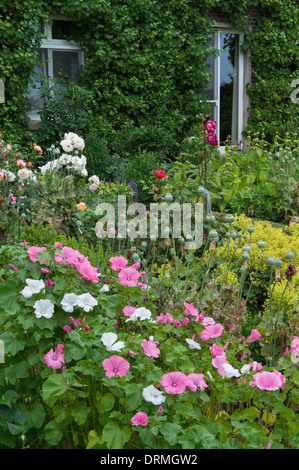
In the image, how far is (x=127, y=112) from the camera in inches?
303

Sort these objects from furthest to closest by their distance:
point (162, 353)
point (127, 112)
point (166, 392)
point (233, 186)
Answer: point (127, 112) < point (233, 186) < point (162, 353) < point (166, 392)

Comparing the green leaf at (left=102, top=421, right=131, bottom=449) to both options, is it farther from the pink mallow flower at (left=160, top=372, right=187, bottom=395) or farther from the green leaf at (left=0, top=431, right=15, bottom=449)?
the green leaf at (left=0, top=431, right=15, bottom=449)

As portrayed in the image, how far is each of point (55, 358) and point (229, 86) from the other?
8833mm

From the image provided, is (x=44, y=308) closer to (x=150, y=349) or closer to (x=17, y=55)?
(x=150, y=349)

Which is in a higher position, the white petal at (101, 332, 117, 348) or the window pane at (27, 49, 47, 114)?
the window pane at (27, 49, 47, 114)

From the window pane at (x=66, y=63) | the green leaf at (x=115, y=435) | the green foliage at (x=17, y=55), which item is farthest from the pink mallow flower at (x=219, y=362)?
the window pane at (x=66, y=63)

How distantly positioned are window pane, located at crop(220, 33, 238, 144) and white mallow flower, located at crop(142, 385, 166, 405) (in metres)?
8.61

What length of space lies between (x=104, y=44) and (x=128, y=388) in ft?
22.2

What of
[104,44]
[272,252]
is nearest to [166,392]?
[272,252]

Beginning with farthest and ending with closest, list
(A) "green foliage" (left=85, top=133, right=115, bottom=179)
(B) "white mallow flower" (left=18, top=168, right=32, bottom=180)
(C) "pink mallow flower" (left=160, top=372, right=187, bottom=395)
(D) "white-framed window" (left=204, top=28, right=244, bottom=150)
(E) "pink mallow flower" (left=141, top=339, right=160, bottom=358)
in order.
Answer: (D) "white-framed window" (left=204, top=28, right=244, bottom=150) < (A) "green foliage" (left=85, top=133, right=115, bottom=179) < (B) "white mallow flower" (left=18, top=168, right=32, bottom=180) < (E) "pink mallow flower" (left=141, top=339, right=160, bottom=358) < (C) "pink mallow flower" (left=160, top=372, right=187, bottom=395)

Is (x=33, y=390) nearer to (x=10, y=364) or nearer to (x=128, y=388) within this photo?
(x=10, y=364)

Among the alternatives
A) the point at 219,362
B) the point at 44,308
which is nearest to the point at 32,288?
the point at 44,308

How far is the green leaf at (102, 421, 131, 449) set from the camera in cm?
126

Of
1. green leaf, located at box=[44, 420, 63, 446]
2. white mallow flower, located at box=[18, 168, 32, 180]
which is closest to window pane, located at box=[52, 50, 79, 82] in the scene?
white mallow flower, located at box=[18, 168, 32, 180]
